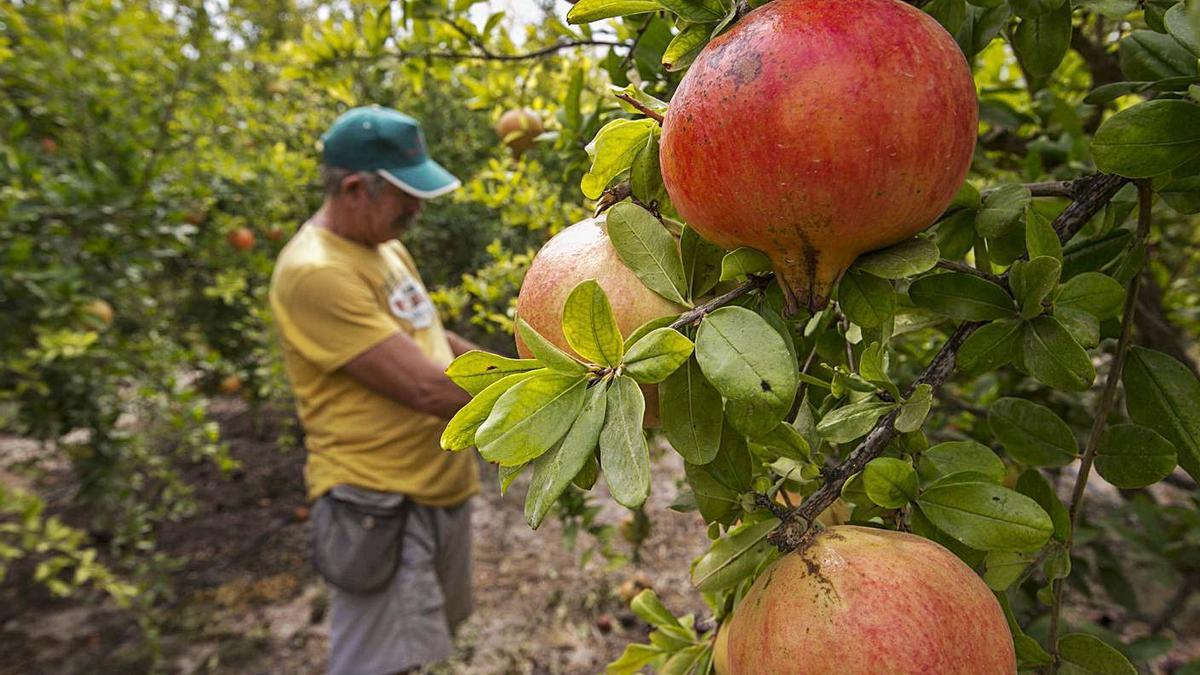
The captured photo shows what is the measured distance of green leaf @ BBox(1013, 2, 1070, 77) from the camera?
0.67 meters

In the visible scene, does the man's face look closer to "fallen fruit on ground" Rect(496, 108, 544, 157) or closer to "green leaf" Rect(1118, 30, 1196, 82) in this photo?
"fallen fruit on ground" Rect(496, 108, 544, 157)

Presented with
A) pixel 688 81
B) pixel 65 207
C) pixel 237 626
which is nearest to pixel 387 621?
pixel 237 626

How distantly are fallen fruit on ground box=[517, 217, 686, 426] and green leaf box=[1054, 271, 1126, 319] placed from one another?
0.31 metres

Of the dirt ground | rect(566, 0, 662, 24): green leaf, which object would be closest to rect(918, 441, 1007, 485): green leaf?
rect(566, 0, 662, 24): green leaf

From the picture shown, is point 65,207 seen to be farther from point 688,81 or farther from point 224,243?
point 688,81

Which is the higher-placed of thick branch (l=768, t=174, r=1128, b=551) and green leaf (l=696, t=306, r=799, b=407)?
green leaf (l=696, t=306, r=799, b=407)

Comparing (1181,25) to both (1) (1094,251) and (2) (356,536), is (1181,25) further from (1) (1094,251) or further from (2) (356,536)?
(2) (356,536)

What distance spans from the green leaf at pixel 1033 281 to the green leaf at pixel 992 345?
2 cm

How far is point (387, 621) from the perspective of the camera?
2436 millimetres

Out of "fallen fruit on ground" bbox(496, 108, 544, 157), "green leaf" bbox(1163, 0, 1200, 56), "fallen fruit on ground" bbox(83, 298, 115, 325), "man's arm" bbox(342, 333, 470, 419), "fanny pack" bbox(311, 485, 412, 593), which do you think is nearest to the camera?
"green leaf" bbox(1163, 0, 1200, 56)

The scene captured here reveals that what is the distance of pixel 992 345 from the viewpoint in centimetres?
57

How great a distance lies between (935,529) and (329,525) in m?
2.21

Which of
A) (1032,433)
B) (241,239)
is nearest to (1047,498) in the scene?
(1032,433)

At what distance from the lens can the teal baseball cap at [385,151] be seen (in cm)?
244
